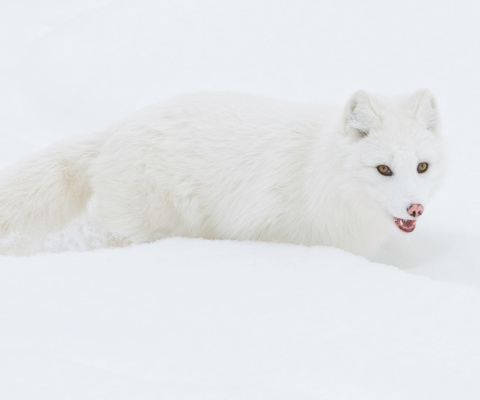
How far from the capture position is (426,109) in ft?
9.53

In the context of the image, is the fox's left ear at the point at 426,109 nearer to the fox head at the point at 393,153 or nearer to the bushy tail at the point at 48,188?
the fox head at the point at 393,153

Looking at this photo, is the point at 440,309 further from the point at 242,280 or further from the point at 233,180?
the point at 233,180

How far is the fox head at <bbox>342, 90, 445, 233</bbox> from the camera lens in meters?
2.72

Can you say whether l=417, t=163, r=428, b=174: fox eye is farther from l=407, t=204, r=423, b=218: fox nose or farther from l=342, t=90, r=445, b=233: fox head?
l=407, t=204, r=423, b=218: fox nose

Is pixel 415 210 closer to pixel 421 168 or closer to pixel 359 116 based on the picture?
pixel 421 168

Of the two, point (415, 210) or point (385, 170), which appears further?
point (385, 170)

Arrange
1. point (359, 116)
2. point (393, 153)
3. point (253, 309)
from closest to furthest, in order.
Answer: point (253, 309), point (393, 153), point (359, 116)

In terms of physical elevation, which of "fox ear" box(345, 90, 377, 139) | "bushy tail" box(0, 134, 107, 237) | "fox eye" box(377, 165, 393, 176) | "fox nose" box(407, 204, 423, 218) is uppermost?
"fox ear" box(345, 90, 377, 139)

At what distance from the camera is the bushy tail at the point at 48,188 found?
3.29m

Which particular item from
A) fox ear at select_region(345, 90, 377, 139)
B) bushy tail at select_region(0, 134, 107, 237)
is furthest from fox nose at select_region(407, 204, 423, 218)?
bushy tail at select_region(0, 134, 107, 237)

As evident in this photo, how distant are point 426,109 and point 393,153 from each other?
1.15 ft

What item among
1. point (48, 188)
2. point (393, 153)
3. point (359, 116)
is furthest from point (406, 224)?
point (48, 188)

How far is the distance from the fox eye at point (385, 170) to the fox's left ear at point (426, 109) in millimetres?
326

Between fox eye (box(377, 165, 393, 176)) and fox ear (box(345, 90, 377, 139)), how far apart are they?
20 centimetres
